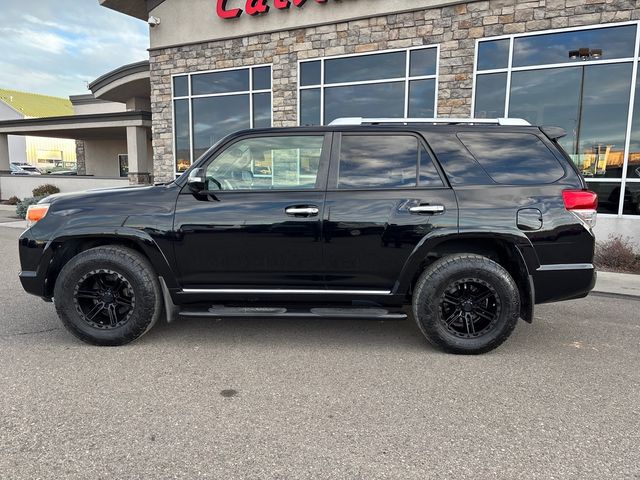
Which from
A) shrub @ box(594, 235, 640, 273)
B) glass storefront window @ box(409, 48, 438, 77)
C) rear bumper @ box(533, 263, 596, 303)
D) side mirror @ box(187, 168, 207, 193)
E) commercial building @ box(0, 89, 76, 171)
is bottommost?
shrub @ box(594, 235, 640, 273)

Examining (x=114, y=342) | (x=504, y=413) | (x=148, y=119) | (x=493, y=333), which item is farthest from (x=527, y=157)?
(x=148, y=119)

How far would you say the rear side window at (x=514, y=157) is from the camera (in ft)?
12.0

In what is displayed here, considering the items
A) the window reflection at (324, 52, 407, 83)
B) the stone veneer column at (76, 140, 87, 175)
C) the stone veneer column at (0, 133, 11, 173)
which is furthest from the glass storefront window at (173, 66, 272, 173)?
the stone veneer column at (76, 140, 87, 175)

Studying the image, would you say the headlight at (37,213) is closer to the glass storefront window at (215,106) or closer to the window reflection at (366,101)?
the window reflection at (366,101)

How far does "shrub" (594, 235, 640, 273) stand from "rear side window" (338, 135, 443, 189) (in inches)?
207

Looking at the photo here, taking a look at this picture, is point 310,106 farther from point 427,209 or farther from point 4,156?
point 4,156

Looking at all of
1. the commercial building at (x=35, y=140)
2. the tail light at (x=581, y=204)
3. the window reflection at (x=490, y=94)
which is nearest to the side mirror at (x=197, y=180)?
the tail light at (x=581, y=204)

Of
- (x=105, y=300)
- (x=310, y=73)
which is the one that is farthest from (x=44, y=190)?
(x=105, y=300)

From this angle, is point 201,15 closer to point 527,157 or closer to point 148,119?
point 148,119

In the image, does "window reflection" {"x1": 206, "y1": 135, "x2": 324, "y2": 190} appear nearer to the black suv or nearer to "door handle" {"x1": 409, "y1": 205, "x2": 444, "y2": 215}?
the black suv

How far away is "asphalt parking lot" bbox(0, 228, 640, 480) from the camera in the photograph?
2.31 metres

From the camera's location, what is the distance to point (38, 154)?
6431cm

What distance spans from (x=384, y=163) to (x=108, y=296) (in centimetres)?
258

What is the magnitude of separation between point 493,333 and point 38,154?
7487cm
